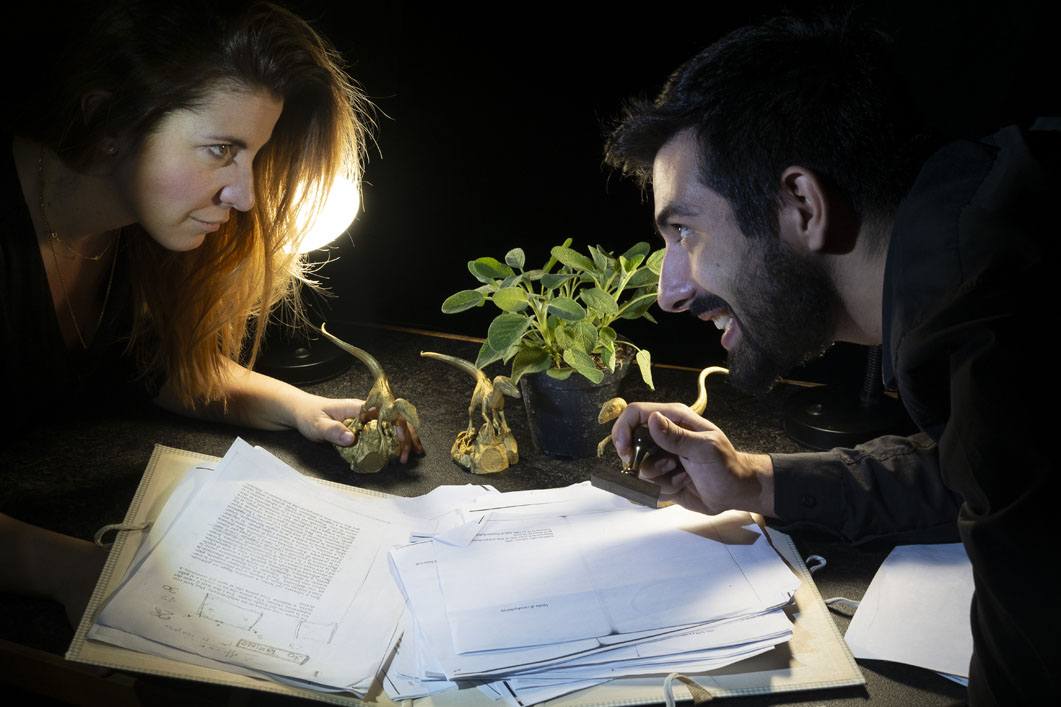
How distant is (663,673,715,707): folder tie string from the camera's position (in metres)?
0.83

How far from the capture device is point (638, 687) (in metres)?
0.85

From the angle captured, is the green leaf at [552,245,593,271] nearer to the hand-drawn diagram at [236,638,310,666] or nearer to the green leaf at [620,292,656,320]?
the green leaf at [620,292,656,320]

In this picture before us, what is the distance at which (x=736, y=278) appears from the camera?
3.53ft

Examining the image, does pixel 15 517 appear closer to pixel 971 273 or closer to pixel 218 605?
pixel 218 605

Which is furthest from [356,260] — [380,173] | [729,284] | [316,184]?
[729,284]

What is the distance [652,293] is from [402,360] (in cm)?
52

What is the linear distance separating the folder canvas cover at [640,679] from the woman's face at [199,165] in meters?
0.45

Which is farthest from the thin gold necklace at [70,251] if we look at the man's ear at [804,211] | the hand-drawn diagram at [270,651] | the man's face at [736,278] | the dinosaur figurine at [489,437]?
the man's ear at [804,211]

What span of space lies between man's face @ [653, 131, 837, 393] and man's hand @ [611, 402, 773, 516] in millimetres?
128

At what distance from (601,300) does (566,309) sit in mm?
51

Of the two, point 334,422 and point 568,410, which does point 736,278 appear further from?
point 334,422

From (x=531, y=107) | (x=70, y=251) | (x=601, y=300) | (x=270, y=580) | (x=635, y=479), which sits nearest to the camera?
(x=270, y=580)

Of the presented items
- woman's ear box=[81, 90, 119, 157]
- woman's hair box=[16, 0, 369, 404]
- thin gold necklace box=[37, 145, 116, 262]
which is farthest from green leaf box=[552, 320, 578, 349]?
thin gold necklace box=[37, 145, 116, 262]

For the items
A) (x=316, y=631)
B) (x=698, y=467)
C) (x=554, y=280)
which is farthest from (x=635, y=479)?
(x=316, y=631)
